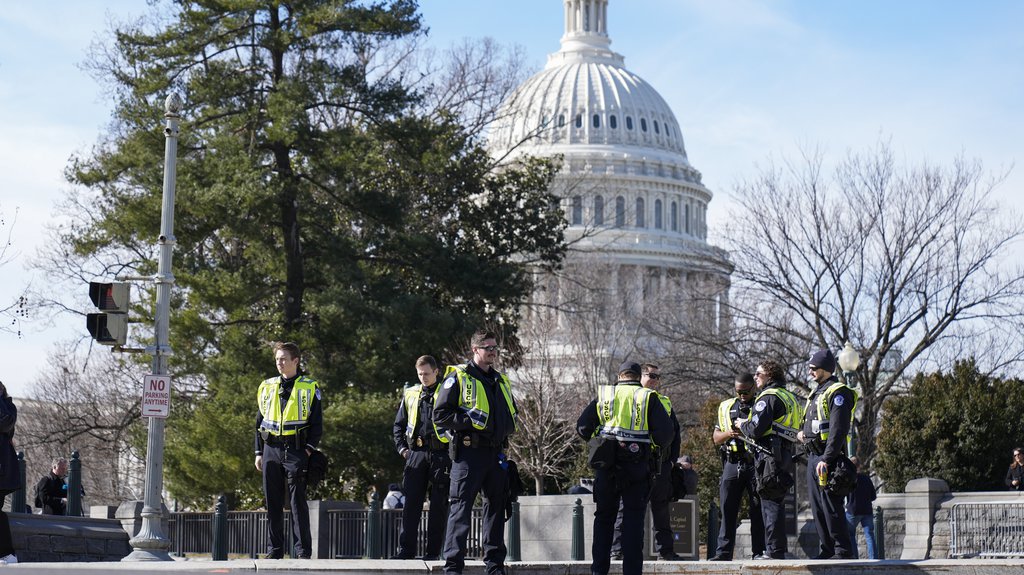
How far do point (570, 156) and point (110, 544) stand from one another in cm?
9655

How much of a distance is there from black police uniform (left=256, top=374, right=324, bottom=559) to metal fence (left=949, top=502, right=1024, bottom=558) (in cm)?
1120

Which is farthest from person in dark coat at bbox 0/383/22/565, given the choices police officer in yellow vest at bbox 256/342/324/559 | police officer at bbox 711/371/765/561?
police officer at bbox 711/371/765/561

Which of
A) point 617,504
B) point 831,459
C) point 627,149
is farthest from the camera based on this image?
point 627,149

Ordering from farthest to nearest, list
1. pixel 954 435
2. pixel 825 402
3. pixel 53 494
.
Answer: pixel 954 435 < pixel 53 494 < pixel 825 402

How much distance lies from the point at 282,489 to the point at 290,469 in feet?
1.33

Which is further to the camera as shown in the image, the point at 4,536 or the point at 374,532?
the point at 374,532

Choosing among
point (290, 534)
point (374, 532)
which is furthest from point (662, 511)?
point (290, 534)

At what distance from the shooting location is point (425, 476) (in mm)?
14156

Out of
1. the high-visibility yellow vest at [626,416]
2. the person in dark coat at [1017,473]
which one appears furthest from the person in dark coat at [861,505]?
the person in dark coat at [1017,473]

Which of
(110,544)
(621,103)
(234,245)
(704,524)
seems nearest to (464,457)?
(110,544)

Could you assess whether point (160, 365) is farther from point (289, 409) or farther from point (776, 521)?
point (776, 521)

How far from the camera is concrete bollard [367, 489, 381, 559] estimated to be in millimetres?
21172

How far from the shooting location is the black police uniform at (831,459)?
13414 mm

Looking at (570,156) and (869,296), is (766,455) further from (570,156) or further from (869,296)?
(570,156)
